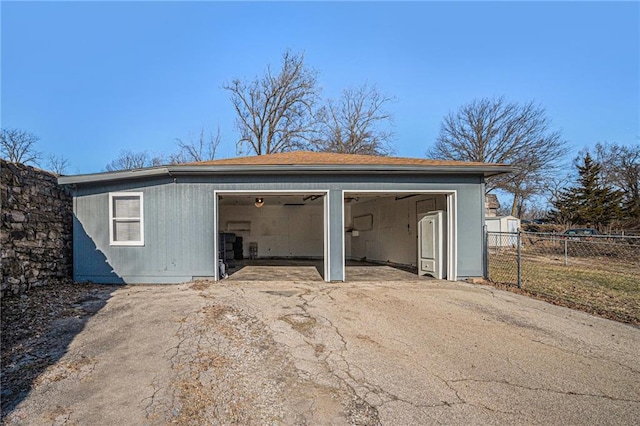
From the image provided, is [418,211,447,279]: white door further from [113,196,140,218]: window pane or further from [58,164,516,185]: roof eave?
[113,196,140,218]: window pane

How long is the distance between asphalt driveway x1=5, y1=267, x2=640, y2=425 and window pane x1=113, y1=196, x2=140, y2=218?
104 inches

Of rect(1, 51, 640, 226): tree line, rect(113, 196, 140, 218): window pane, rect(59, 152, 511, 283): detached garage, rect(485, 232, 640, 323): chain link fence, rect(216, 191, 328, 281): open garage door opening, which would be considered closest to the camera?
rect(485, 232, 640, 323): chain link fence

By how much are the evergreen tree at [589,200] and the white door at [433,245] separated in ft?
74.6

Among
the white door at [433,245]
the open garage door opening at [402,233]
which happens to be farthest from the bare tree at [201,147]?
the white door at [433,245]

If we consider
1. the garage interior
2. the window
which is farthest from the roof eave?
the garage interior

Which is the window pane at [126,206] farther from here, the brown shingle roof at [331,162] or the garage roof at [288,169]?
the brown shingle roof at [331,162]

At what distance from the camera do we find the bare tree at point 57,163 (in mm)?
27891

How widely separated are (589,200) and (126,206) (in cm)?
3148

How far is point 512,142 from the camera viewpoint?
84.1ft

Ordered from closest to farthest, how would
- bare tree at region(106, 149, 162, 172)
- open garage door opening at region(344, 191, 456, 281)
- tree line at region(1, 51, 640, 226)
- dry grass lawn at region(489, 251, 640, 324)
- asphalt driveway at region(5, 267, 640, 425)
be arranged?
asphalt driveway at region(5, 267, 640, 425)
dry grass lawn at region(489, 251, 640, 324)
open garage door opening at region(344, 191, 456, 281)
tree line at region(1, 51, 640, 226)
bare tree at region(106, 149, 162, 172)

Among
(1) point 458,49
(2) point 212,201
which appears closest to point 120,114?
(2) point 212,201

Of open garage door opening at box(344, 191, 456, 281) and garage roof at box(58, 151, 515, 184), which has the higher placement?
garage roof at box(58, 151, 515, 184)

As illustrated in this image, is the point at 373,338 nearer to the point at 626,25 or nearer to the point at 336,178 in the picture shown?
the point at 336,178

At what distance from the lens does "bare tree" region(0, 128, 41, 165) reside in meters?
24.1
